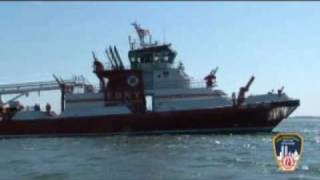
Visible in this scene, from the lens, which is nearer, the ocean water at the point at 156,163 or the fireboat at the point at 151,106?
the ocean water at the point at 156,163

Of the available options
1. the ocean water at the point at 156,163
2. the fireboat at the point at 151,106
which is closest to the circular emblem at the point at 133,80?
the fireboat at the point at 151,106

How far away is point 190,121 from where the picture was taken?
5103cm

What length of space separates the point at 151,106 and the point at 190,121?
3980 mm

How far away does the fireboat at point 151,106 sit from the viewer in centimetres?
5106

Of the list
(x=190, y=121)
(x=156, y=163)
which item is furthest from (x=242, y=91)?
(x=156, y=163)

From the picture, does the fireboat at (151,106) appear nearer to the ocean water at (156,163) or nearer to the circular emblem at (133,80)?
the circular emblem at (133,80)

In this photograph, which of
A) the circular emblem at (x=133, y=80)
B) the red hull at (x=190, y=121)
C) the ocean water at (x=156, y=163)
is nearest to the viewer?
the ocean water at (x=156, y=163)

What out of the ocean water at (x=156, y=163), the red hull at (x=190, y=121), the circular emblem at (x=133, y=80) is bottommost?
the ocean water at (x=156, y=163)

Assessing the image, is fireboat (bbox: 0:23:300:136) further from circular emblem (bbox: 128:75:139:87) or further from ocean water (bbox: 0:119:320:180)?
ocean water (bbox: 0:119:320:180)

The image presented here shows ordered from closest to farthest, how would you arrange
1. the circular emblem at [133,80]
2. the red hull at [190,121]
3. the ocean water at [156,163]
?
1. the ocean water at [156,163]
2. the red hull at [190,121]
3. the circular emblem at [133,80]

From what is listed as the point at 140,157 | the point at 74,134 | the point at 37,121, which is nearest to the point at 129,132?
the point at 74,134

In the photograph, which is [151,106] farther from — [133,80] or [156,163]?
[156,163]

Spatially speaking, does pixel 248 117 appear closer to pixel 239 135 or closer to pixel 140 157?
pixel 239 135

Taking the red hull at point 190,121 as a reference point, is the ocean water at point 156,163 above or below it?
below
